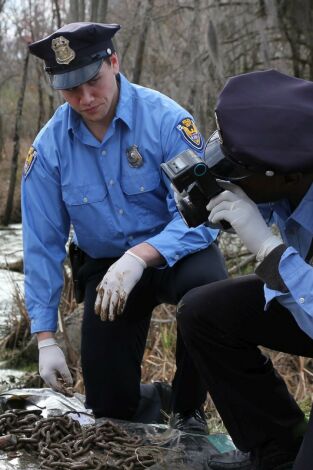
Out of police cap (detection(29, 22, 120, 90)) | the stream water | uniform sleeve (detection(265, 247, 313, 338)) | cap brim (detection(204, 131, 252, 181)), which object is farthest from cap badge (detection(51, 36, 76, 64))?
the stream water

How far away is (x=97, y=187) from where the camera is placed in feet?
11.0

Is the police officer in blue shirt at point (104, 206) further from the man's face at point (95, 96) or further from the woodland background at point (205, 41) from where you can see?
the woodland background at point (205, 41)

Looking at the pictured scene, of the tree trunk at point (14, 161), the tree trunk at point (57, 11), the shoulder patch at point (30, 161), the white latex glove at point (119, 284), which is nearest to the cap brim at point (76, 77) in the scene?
the shoulder patch at point (30, 161)

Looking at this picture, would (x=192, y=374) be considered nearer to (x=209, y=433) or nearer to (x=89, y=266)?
(x=209, y=433)

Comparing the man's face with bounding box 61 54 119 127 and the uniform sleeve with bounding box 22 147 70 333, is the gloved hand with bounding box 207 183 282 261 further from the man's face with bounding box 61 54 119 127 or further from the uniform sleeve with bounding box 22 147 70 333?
the uniform sleeve with bounding box 22 147 70 333

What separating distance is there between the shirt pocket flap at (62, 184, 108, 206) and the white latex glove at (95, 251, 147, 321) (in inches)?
14.4

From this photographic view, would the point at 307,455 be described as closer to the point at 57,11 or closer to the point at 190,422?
the point at 190,422

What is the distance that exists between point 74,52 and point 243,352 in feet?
4.45

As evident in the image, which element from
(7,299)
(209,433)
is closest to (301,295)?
(209,433)

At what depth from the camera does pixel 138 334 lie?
3.46 metres

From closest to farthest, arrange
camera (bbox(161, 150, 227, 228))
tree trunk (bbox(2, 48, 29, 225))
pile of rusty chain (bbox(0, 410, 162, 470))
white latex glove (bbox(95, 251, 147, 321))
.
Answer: camera (bbox(161, 150, 227, 228)) < pile of rusty chain (bbox(0, 410, 162, 470)) < white latex glove (bbox(95, 251, 147, 321)) < tree trunk (bbox(2, 48, 29, 225))

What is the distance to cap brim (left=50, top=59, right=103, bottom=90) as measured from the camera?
127 inches

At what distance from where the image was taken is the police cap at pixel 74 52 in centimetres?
325

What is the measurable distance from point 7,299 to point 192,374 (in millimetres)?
3423
